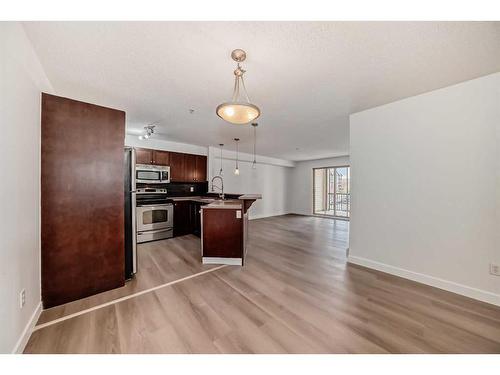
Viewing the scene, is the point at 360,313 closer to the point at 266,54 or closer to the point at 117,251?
the point at 266,54

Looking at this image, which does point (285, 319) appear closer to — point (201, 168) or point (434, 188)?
point (434, 188)

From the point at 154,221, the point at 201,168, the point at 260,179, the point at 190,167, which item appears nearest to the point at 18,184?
the point at 154,221

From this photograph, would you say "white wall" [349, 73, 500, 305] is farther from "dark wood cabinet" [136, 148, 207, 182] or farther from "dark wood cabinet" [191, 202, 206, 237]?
"dark wood cabinet" [136, 148, 207, 182]

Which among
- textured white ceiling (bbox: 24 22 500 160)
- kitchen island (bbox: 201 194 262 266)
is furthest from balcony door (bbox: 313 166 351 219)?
kitchen island (bbox: 201 194 262 266)

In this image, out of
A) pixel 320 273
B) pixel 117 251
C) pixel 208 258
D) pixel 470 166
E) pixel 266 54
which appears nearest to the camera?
pixel 266 54

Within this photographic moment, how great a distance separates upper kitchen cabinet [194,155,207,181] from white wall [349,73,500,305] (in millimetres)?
4088

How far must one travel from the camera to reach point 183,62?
1.90 m

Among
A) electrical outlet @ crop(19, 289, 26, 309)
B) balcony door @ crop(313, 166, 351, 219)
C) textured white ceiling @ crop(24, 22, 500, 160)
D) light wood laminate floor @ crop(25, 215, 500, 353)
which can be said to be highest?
textured white ceiling @ crop(24, 22, 500, 160)

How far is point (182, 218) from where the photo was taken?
4.82 metres

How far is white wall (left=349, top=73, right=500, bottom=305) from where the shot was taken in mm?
2098

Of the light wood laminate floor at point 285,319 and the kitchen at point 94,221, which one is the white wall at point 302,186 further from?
the kitchen at point 94,221

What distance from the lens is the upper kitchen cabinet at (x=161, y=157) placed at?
15.5ft
